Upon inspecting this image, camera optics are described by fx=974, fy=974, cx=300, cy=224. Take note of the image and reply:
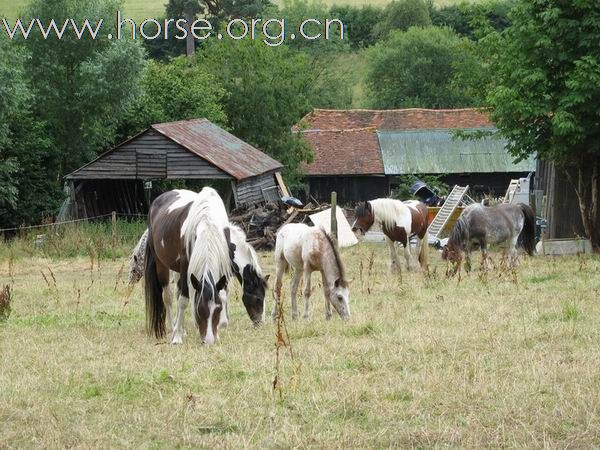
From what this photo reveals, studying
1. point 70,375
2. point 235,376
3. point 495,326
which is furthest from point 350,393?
point 495,326

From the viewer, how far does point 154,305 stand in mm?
11227

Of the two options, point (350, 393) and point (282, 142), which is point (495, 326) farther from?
point (282, 142)

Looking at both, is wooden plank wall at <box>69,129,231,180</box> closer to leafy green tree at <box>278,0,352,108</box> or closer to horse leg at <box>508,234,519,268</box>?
horse leg at <box>508,234,519,268</box>

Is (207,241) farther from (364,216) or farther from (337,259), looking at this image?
(364,216)

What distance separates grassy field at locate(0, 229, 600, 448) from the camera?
6.36m

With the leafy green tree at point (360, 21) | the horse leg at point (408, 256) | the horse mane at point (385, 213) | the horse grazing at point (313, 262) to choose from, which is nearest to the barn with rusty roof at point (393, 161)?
the horse leg at point (408, 256)

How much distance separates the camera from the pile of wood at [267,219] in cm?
2958

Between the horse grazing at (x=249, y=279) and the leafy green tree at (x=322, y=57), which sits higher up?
the leafy green tree at (x=322, y=57)

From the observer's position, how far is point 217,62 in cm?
4456

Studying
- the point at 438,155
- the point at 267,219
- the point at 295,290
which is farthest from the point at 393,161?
the point at 295,290

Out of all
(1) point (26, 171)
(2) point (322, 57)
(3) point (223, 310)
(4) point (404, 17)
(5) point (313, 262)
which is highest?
(4) point (404, 17)

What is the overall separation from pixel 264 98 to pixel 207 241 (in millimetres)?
33539

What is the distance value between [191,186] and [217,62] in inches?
323

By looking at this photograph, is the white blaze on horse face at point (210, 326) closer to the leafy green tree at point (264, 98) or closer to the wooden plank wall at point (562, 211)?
the wooden plank wall at point (562, 211)
